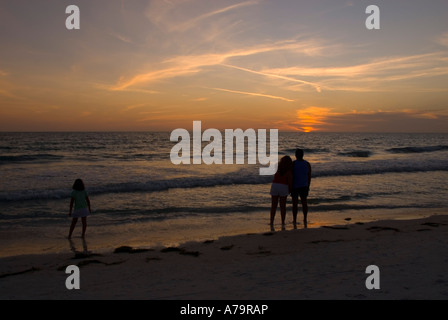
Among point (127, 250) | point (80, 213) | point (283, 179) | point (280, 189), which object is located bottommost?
point (127, 250)

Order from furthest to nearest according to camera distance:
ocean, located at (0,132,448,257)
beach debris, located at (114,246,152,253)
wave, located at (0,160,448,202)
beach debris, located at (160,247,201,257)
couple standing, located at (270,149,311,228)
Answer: wave, located at (0,160,448,202) < couple standing, located at (270,149,311,228) < ocean, located at (0,132,448,257) < beach debris, located at (114,246,152,253) < beach debris, located at (160,247,201,257)

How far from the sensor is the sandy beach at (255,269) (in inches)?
179

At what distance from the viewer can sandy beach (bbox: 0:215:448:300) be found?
454 centimetres

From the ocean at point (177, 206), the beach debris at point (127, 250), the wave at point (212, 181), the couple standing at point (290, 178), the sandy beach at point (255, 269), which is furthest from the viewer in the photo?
the wave at point (212, 181)

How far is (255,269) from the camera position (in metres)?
5.58

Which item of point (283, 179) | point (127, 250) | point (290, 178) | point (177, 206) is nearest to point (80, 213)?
point (127, 250)

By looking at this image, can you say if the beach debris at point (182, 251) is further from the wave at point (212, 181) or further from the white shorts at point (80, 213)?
the wave at point (212, 181)

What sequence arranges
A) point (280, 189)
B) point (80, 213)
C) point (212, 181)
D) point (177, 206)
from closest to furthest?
point (80, 213) → point (280, 189) → point (177, 206) → point (212, 181)

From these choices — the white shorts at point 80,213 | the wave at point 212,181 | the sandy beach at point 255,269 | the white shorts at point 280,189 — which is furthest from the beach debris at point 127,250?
the wave at point 212,181

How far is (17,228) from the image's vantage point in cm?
961

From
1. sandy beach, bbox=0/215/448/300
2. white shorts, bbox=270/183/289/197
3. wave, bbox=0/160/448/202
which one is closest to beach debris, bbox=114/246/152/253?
sandy beach, bbox=0/215/448/300

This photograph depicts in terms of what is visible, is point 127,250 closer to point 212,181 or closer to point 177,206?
point 177,206

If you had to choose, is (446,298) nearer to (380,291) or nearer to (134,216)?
(380,291)

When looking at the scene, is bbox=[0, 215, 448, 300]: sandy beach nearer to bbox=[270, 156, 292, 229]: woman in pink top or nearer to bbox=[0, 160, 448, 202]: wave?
bbox=[270, 156, 292, 229]: woman in pink top
